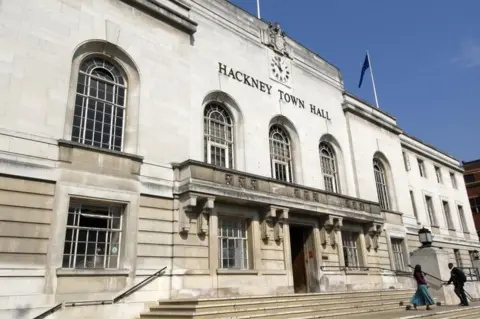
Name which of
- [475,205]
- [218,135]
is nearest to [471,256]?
[475,205]

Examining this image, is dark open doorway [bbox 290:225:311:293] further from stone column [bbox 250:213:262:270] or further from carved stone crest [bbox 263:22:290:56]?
carved stone crest [bbox 263:22:290:56]

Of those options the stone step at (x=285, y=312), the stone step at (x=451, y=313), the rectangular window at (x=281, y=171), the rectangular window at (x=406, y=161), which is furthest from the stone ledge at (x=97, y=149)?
the rectangular window at (x=406, y=161)

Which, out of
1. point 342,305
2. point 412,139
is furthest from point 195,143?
point 412,139

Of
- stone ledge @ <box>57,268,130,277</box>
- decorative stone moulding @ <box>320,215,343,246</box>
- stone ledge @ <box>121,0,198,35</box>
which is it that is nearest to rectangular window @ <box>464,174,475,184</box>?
decorative stone moulding @ <box>320,215,343,246</box>

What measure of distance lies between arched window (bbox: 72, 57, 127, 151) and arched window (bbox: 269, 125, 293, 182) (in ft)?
26.5

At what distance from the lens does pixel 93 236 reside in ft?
40.1

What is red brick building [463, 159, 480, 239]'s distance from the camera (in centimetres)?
4854

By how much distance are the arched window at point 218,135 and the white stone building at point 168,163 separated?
0.06 metres

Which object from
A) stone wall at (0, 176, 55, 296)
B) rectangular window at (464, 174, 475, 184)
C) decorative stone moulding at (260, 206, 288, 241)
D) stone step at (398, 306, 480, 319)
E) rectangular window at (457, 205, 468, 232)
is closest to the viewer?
stone wall at (0, 176, 55, 296)

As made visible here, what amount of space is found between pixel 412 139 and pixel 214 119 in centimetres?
2110

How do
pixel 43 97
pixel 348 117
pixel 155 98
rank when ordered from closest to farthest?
1. pixel 43 97
2. pixel 155 98
3. pixel 348 117

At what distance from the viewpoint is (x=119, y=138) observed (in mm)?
13984

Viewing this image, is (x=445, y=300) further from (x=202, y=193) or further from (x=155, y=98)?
(x=155, y=98)

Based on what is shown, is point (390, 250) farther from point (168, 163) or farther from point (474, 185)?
point (474, 185)
